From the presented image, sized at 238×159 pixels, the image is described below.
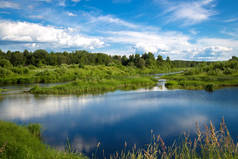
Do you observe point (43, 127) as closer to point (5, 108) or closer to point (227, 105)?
point (5, 108)

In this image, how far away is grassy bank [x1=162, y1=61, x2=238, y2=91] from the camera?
121 ft

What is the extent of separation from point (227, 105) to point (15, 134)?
71.9ft

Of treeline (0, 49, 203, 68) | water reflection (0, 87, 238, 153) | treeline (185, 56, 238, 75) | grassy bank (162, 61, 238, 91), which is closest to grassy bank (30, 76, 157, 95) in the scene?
water reflection (0, 87, 238, 153)

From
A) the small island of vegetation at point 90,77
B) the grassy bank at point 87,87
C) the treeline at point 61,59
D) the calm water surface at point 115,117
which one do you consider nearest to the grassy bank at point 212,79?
the small island of vegetation at point 90,77

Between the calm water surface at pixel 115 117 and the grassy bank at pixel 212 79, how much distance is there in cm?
1029

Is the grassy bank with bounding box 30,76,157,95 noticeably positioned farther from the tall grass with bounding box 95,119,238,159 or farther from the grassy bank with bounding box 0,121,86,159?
the tall grass with bounding box 95,119,238,159

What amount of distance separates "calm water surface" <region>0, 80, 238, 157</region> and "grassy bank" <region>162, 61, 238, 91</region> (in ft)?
33.8

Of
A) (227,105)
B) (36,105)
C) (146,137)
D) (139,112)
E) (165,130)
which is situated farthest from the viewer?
(36,105)

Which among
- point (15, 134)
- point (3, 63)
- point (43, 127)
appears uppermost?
point (3, 63)

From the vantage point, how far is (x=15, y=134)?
11086 millimetres

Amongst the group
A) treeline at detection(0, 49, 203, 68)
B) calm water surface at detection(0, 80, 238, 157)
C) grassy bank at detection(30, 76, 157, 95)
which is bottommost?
calm water surface at detection(0, 80, 238, 157)

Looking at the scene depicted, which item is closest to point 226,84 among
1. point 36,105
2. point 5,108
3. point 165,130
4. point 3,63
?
point 165,130

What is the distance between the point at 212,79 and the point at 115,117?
101 ft

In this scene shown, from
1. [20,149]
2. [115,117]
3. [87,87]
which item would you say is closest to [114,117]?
[115,117]
